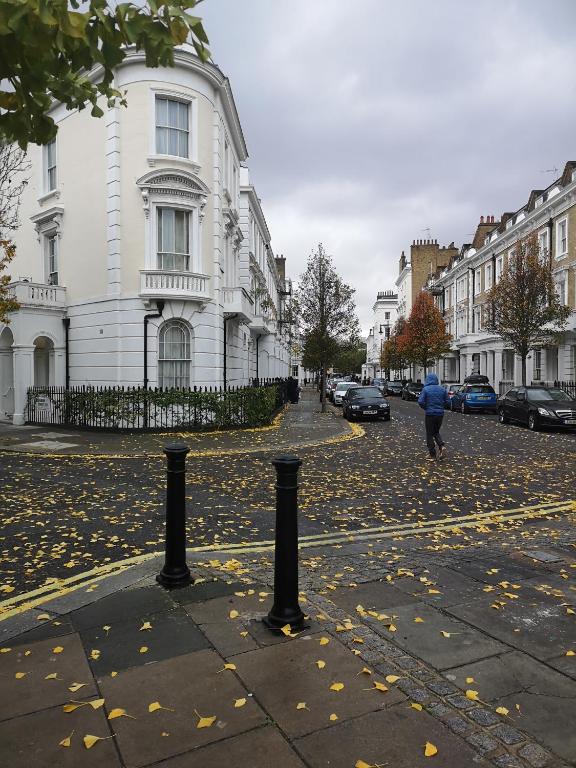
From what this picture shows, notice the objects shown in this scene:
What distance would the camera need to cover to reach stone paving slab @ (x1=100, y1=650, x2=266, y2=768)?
8.50 feet

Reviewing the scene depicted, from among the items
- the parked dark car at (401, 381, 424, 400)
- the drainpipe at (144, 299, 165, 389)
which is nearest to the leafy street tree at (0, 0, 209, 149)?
the drainpipe at (144, 299, 165, 389)

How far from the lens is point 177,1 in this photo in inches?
126

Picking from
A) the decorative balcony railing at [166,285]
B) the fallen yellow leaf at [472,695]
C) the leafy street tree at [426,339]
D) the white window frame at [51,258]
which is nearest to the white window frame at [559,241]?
the leafy street tree at [426,339]

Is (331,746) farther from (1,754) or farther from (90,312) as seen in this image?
(90,312)

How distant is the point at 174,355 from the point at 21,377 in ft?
18.7

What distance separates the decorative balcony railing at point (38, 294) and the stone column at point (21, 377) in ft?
5.33

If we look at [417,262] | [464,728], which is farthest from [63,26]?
[417,262]

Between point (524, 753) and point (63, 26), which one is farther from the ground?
point (63, 26)

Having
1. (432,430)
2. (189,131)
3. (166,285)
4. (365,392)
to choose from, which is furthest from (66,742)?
(365,392)

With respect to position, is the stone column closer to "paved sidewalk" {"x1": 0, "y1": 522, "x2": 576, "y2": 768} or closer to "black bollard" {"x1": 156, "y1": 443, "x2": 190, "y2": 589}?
"paved sidewalk" {"x1": 0, "y1": 522, "x2": 576, "y2": 768}

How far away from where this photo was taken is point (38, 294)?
64.3ft

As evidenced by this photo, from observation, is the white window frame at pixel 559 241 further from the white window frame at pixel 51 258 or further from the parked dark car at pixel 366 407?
the white window frame at pixel 51 258

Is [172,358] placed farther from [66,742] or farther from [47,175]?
[66,742]

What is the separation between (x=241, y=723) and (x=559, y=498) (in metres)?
7.02
